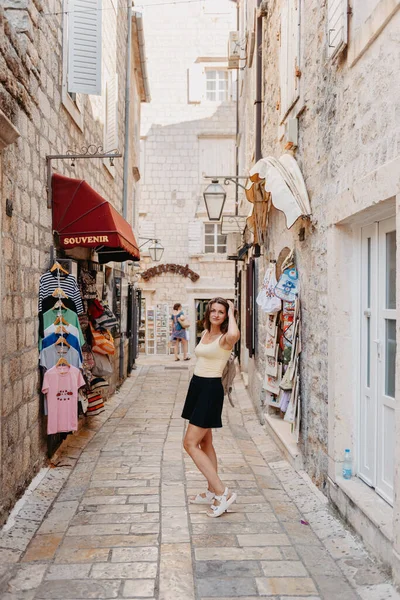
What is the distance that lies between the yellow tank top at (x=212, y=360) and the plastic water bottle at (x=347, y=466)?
3.61 ft

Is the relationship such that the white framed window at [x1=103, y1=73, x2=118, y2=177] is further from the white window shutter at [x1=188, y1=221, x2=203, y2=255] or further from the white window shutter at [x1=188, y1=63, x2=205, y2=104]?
the white window shutter at [x1=188, y1=63, x2=205, y2=104]

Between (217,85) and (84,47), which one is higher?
(217,85)

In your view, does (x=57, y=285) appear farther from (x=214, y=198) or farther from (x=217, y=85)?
(x=217, y=85)

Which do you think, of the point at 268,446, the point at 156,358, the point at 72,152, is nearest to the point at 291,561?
the point at 268,446

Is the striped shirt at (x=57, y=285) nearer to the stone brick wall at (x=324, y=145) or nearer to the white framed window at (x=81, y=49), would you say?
the white framed window at (x=81, y=49)

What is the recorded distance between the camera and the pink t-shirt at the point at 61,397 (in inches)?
226

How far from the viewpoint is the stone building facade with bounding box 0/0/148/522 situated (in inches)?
175

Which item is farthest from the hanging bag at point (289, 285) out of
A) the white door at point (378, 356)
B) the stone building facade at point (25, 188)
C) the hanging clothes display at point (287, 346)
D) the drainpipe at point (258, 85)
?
the drainpipe at point (258, 85)

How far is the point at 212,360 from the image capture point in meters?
4.73

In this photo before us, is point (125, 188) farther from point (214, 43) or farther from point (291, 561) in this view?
point (214, 43)

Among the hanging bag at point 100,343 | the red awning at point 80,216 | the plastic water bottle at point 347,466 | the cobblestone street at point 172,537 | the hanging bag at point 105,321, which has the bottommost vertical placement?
the cobblestone street at point 172,537

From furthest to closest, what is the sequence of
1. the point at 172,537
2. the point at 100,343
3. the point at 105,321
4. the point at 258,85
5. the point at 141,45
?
the point at 141,45 → the point at 258,85 → the point at 105,321 → the point at 100,343 → the point at 172,537

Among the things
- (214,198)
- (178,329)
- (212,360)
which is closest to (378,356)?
(212,360)

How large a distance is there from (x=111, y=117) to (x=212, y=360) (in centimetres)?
720
